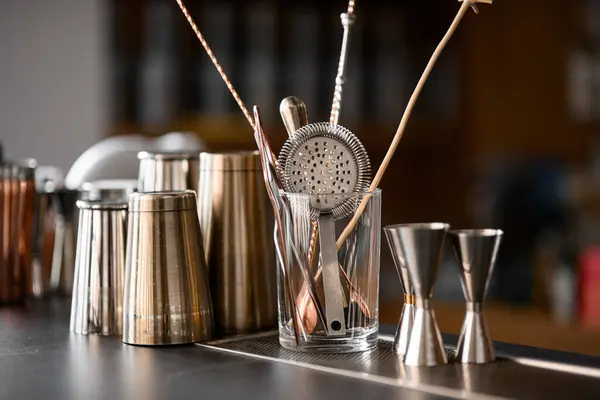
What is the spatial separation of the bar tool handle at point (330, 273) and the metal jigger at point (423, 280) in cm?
8

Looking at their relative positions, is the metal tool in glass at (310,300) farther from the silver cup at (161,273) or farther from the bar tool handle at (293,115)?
the silver cup at (161,273)

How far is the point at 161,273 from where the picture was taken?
0.99m

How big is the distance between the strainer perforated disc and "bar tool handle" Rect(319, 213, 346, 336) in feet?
0.04

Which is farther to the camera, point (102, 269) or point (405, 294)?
point (102, 269)

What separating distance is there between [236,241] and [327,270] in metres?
0.17

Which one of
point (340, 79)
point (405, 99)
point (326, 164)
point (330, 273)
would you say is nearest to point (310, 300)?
point (330, 273)

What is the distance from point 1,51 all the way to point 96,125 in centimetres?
42

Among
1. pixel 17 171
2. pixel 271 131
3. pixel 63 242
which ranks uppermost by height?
pixel 271 131

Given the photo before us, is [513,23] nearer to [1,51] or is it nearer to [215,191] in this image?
[1,51]

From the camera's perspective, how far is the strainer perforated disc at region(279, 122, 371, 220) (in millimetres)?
933

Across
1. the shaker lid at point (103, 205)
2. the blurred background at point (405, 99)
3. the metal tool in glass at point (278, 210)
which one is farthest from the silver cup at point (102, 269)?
the blurred background at point (405, 99)

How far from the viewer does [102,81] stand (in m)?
3.46

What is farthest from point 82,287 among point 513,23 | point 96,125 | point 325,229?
point 513,23

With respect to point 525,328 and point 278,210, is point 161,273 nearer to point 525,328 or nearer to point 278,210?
point 278,210
